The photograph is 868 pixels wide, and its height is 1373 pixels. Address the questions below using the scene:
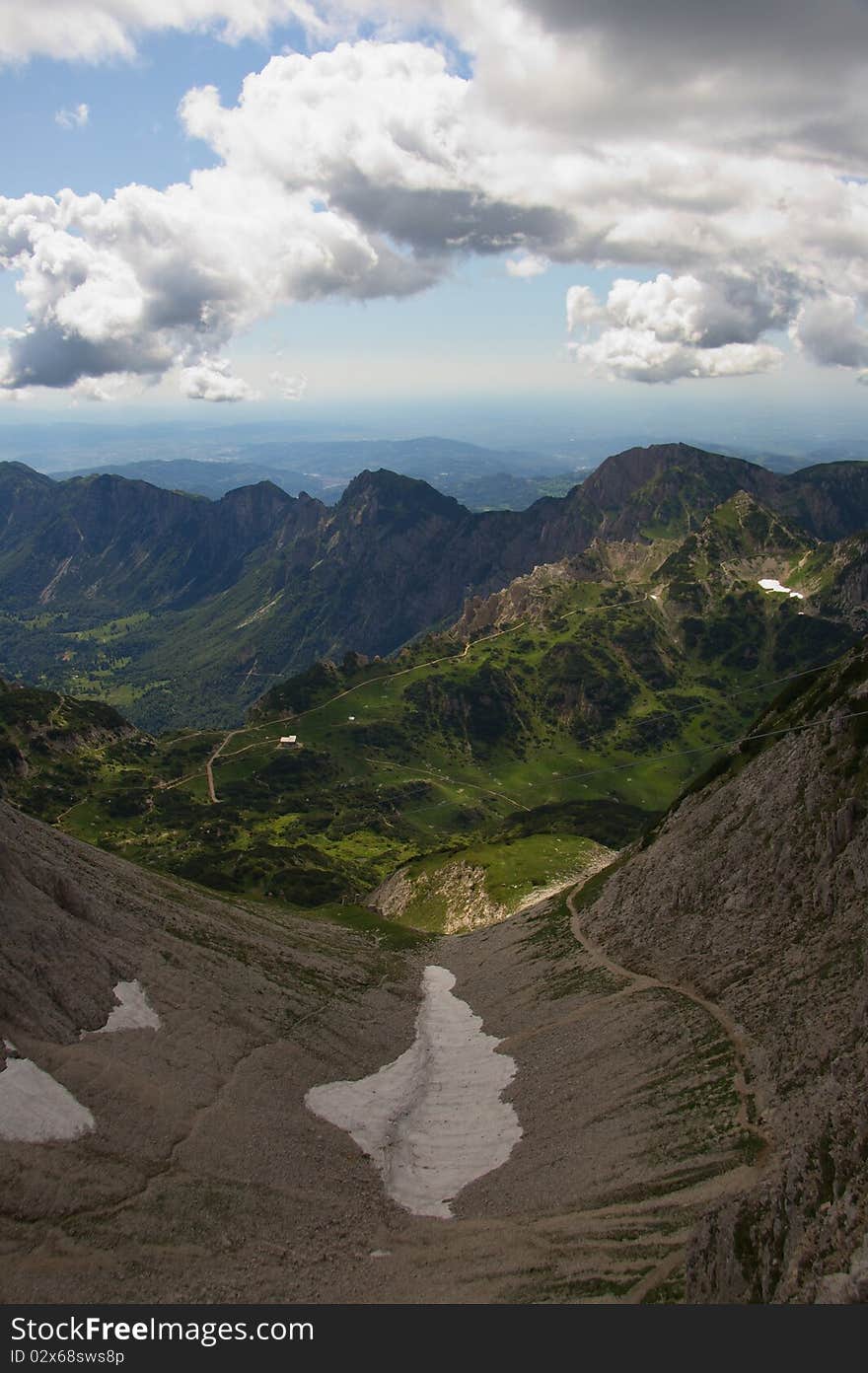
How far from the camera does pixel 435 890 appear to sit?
164625mm

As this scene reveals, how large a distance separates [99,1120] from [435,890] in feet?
348

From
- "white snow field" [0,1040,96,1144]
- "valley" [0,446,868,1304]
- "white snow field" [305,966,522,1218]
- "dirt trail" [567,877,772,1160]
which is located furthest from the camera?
"white snow field" [305,966,522,1218]

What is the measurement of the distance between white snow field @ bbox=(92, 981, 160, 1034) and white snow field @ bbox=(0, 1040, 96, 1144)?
371 inches

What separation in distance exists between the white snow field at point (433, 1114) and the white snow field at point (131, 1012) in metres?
16.5

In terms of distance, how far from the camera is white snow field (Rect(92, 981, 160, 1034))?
248 feet

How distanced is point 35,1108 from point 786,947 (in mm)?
64617

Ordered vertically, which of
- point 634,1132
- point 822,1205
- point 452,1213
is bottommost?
point 452,1213

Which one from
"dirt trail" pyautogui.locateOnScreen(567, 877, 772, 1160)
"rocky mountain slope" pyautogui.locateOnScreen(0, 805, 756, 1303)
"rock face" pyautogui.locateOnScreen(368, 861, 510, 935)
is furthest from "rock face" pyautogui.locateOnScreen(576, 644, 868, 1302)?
"rock face" pyautogui.locateOnScreen(368, 861, 510, 935)

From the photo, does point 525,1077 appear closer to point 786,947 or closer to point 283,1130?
point 283,1130

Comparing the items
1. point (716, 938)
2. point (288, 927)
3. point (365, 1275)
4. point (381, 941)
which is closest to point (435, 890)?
point (381, 941)

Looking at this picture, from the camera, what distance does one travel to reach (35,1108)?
198ft

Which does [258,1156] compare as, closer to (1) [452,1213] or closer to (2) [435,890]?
(1) [452,1213]

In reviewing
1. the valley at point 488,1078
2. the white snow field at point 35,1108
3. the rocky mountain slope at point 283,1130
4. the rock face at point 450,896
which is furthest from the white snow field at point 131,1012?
the rock face at point 450,896

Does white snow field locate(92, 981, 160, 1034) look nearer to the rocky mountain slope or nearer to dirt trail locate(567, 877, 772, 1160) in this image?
the rocky mountain slope
